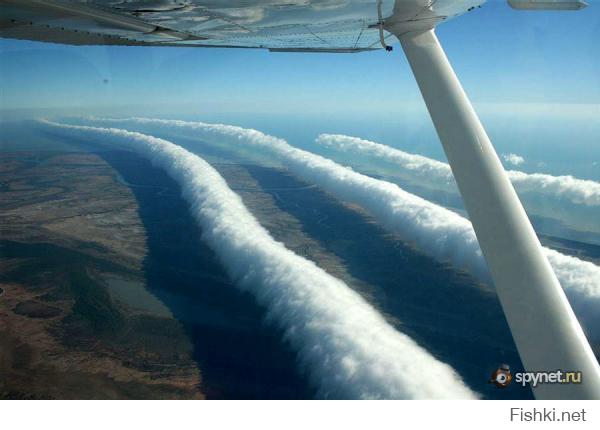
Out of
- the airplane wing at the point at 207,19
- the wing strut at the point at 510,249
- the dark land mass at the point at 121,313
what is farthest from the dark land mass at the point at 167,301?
the airplane wing at the point at 207,19

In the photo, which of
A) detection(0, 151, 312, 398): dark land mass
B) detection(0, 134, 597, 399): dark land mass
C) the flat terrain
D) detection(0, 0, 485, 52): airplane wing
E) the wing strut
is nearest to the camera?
the wing strut

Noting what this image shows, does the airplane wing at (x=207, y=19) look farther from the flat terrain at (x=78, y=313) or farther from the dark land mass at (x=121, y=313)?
the dark land mass at (x=121, y=313)

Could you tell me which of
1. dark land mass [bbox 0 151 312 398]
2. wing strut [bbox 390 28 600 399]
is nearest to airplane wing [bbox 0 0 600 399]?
wing strut [bbox 390 28 600 399]

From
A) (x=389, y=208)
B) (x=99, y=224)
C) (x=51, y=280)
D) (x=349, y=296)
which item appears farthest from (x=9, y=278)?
(x=389, y=208)

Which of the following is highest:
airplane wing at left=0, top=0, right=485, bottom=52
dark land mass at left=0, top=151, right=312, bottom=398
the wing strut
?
airplane wing at left=0, top=0, right=485, bottom=52

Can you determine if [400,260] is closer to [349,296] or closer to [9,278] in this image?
[349,296]

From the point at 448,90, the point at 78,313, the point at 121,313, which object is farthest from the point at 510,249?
the point at 78,313

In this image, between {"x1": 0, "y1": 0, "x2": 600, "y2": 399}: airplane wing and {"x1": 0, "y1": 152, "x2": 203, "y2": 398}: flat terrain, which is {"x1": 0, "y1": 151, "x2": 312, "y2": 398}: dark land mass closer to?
{"x1": 0, "y1": 152, "x2": 203, "y2": 398}: flat terrain
